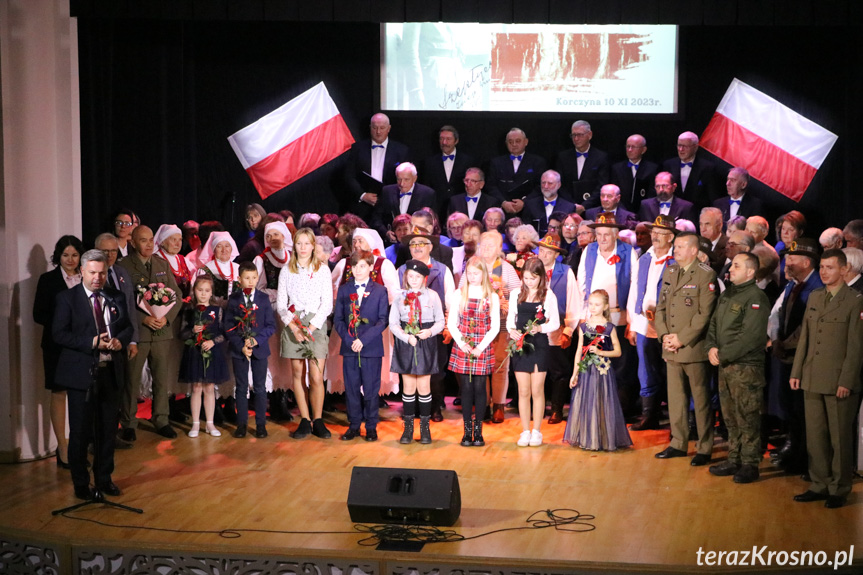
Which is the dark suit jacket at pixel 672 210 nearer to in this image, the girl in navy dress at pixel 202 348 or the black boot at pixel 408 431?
the black boot at pixel 408 431

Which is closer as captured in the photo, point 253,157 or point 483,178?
point 483,178

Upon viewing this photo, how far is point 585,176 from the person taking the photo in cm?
939

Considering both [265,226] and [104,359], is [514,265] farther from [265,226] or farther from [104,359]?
[104,359]

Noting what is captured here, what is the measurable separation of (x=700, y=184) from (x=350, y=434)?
14.1ft

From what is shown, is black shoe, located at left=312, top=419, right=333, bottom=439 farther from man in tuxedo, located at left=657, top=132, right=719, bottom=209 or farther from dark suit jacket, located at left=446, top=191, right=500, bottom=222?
man in tuxedo, located at left=657, top=132, right=719, bottom=209

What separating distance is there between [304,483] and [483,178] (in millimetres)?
3987

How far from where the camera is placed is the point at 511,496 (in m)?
5.88

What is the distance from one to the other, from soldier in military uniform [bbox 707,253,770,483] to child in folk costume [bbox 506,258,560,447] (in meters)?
1.25

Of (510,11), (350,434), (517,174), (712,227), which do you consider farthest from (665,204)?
(350,434)

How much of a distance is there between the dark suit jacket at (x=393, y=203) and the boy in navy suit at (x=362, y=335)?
1.90 meters

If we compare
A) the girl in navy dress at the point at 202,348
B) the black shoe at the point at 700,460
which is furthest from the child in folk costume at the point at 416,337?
the black shoe at the point at 700,460

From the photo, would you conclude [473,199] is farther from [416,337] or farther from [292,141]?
[416,337]

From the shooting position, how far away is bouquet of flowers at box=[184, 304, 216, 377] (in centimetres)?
714

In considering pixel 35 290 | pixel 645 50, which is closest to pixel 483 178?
pixel 645 50
